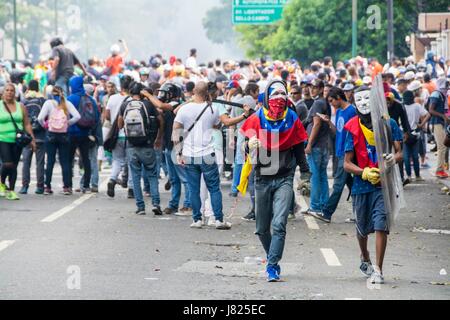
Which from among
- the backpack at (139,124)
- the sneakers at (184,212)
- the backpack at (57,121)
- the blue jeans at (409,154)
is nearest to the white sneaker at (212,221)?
the sneakers at (184,212)

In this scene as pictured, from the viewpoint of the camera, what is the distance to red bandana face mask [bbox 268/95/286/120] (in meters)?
12.7

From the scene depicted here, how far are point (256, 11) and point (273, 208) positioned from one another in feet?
120

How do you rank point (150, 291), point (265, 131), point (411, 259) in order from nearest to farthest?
1. point (150, 291)
2. point (265, 131)
3. point (411, 259)

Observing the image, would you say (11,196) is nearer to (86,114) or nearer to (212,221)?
(86,114)

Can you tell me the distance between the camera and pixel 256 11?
4894 centimetres

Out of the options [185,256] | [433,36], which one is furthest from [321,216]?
[433,36]

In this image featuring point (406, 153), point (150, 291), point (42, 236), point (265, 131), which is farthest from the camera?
point (406, 153)

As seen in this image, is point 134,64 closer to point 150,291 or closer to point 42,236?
point 42,236

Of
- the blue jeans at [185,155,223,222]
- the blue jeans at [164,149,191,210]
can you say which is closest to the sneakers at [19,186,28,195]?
the blue jeans at [164,149,191,210]

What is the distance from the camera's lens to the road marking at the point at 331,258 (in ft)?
45.2

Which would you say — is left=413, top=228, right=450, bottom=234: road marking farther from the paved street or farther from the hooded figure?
the hooded figure

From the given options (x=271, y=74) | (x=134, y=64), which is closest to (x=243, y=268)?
(x=271, y=74)

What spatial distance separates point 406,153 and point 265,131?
36.7ft

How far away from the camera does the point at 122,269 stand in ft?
42.9
